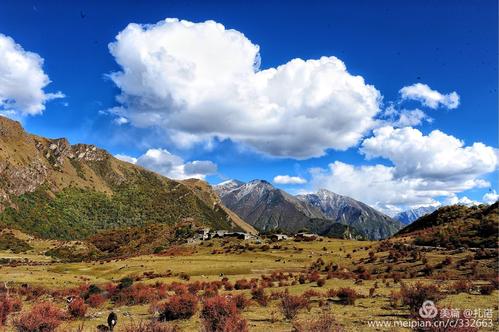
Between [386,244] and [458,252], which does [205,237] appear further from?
[458,252]

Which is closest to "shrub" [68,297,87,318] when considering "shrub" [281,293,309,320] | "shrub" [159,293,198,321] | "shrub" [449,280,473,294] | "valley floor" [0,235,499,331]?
"valley floor" [0,235,499,331]

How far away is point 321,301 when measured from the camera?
2944 centimetres

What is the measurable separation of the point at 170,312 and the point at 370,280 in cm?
2494

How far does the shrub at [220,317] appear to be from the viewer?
17.5 m

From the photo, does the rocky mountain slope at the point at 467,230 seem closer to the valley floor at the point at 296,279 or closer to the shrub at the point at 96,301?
the valley floor at the point at 296,279

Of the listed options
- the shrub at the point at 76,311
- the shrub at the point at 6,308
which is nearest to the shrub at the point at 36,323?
the shrub at the point at 6,308

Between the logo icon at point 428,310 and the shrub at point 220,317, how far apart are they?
8653 millimetres

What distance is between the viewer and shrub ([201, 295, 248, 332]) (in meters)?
17.5

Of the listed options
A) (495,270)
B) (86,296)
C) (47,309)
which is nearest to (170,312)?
(47,309)

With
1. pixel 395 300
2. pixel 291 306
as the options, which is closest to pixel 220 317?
pixel 291 306

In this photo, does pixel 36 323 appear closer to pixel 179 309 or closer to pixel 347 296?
pixel 179 309

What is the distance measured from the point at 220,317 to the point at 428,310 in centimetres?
1048

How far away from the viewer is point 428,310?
20453 millimetres

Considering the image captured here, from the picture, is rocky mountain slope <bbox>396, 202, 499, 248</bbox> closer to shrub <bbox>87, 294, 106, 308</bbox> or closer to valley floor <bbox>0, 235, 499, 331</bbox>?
valley floor <bbox>0, 235, 499, 331</bbox>
